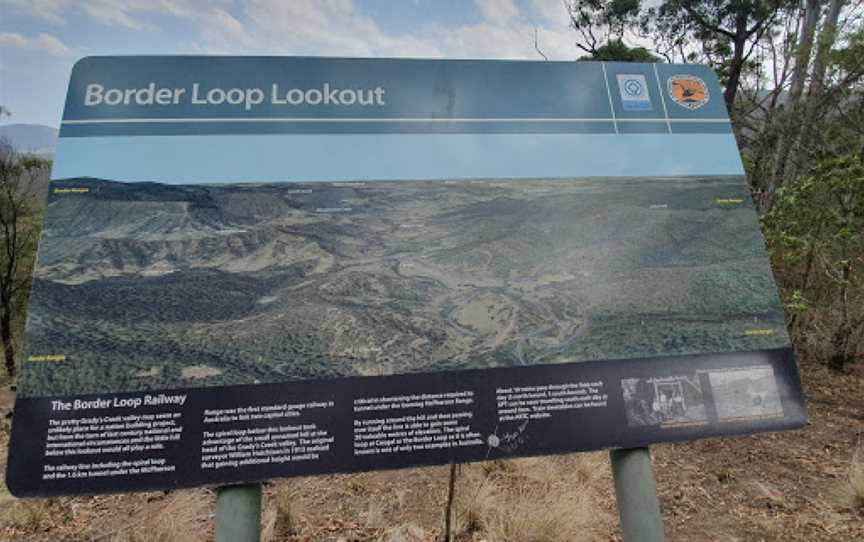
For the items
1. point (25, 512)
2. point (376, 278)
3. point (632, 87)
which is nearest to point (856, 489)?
point (632, 87)

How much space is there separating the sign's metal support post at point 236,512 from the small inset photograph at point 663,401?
1.53m

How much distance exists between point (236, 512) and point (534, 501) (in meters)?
2.66

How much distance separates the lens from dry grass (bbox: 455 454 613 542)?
11.5ft

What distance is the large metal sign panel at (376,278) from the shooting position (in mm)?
1861

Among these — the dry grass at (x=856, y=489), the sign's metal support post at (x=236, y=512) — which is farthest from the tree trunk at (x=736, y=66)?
the sign's metal support post at (x=236, y=512)

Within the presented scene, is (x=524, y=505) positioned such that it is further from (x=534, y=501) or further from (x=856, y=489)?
(x=856, y=489)

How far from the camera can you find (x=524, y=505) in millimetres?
3725

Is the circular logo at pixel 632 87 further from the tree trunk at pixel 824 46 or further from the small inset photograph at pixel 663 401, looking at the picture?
the tree trunk at pixel 824 46

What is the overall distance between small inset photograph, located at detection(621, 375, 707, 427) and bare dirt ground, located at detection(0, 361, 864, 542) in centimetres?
179

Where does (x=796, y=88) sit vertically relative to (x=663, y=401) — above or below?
above

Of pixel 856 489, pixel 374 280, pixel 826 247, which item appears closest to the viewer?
pixel 374 280

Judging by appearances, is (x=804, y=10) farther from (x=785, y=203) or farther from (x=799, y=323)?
(x=785, y=203)

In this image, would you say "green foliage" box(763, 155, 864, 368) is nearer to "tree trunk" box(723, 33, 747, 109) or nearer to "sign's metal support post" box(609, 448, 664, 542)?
"sign's metal support post" box(609, 448, 664, 542)

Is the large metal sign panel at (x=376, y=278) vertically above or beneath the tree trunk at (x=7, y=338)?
beneath
